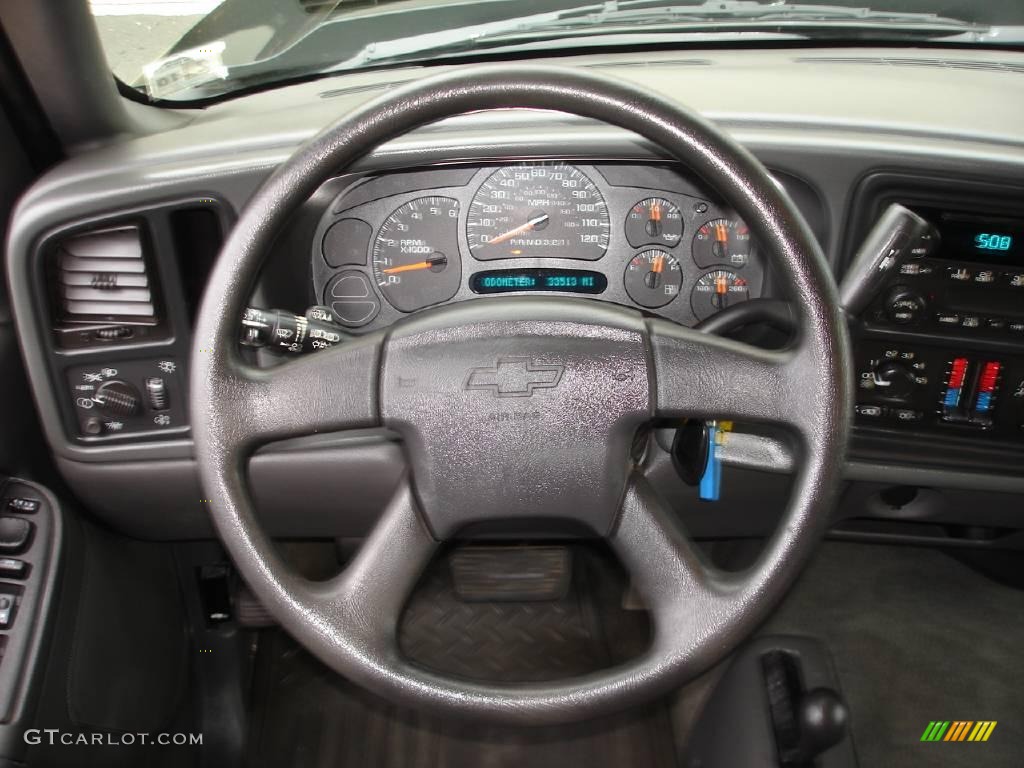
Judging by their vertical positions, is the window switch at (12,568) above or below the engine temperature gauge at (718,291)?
below

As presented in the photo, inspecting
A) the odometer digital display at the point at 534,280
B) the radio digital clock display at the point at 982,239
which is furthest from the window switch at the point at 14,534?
the radio digital clock display at the point at 982,239

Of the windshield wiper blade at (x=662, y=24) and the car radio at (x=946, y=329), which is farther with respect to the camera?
the windshield wiper blade at (x=662, y=24)

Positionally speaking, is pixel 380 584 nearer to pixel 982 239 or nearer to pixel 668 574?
pixel 668 574

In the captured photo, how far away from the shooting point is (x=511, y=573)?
2.14 m

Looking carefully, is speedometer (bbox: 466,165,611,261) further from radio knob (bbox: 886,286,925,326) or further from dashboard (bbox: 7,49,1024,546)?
radio knob (bbox: 886,286,925,326)

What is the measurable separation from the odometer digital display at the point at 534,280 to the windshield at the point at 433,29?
44 cm

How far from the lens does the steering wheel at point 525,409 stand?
924mm

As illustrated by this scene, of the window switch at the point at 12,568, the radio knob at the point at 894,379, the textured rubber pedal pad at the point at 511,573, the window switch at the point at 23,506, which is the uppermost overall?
the radio knob at the point at 894,379

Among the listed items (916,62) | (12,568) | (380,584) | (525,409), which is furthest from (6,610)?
(916,62)

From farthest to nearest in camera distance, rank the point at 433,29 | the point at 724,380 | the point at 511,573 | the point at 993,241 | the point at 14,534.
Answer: the point at 511,573, the point at 433,29, the point at 14,534, the point at 993,241, the point at 724,380

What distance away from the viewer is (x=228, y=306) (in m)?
0.95

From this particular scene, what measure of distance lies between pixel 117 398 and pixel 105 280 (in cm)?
19

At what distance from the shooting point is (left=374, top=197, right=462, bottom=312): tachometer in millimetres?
1489

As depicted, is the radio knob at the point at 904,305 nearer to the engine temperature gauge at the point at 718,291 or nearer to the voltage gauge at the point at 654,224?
the engine temperature gauge at the point at 718,291
